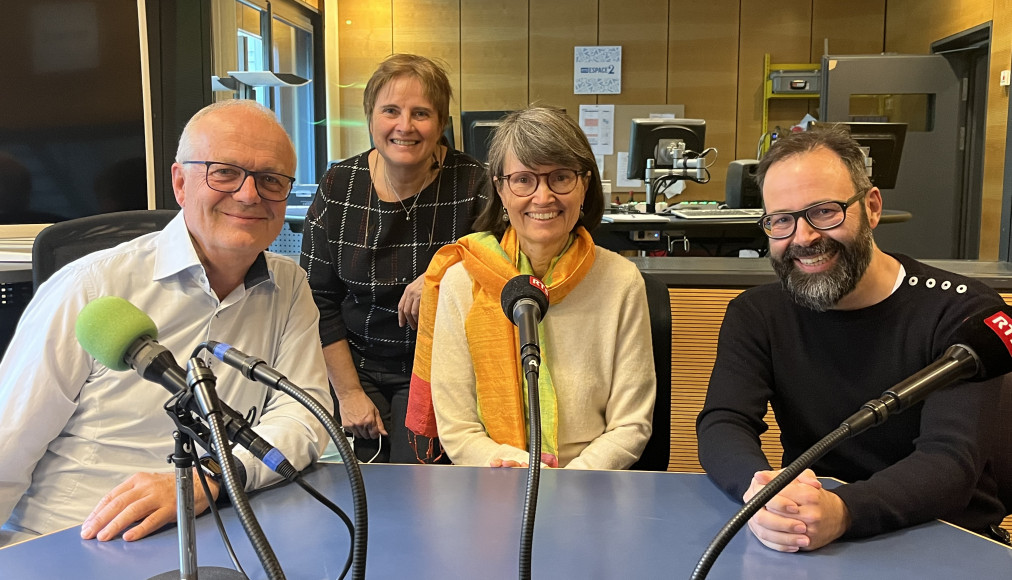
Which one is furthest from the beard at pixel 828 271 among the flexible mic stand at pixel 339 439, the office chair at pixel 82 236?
the office chair at pixel 82 236

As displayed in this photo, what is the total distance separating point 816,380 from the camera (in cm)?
145

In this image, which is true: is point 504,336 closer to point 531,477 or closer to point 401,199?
point 401,199

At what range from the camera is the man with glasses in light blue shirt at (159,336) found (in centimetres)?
123

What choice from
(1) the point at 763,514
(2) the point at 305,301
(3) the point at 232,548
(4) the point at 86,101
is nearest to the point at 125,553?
(3) the point at 232,548

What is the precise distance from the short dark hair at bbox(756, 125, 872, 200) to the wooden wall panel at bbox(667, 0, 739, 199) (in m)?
5.63

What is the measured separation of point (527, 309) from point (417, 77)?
4.32ft

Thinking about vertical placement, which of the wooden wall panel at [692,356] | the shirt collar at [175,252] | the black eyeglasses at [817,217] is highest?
the black eyeglasses at [817,217]

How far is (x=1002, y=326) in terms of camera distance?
81cm

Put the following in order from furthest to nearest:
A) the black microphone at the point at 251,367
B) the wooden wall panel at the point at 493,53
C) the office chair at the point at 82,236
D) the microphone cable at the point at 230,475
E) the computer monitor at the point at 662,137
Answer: the wooden wall panel at the point at 493,53, the computer monitor at the point at 662,137, the office chair at the point at 82,236, the black microphone at the point at 251,367, the microphone cable at the point at 230,475

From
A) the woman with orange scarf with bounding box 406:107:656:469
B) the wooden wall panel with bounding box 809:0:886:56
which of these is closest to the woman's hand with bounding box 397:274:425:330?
the woman with orange scarf with bounding box 406:107:656:469

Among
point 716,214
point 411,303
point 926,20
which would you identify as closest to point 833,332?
point 411,303

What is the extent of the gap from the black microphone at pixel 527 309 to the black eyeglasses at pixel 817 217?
645mm

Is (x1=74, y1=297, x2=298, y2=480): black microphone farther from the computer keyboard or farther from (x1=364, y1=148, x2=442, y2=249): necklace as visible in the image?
the computer keyboard

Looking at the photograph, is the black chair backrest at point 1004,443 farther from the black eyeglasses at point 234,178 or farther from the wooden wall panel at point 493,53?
the wooden wall panel at point 493,53
